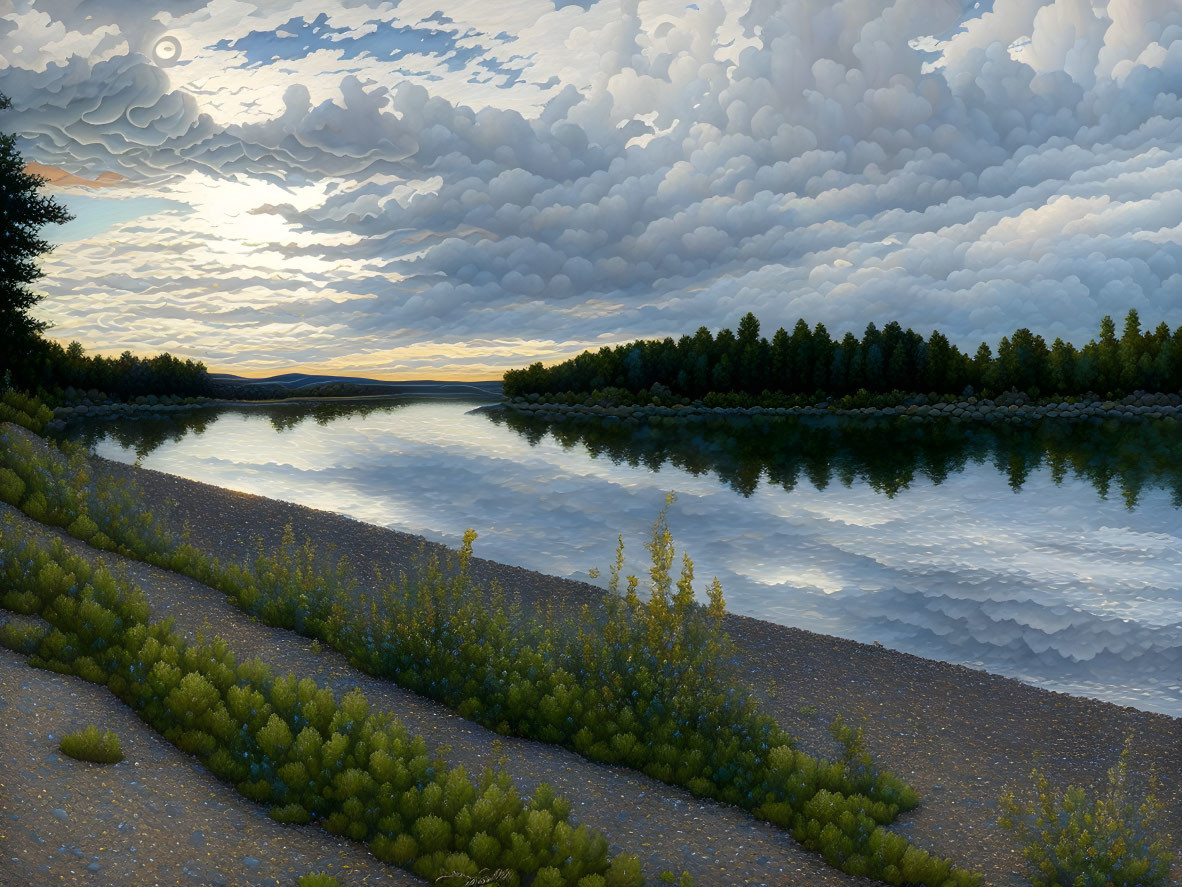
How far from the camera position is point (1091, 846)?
6332 mm

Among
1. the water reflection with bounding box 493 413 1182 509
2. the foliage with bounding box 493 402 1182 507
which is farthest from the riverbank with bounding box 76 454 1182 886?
the foliage with bounding box 493 402 1182 507

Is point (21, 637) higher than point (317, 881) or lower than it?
higher

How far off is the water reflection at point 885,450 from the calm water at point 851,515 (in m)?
0.21

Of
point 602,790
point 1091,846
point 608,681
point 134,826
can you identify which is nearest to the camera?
point 134,826

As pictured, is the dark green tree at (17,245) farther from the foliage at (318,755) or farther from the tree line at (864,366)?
the tree line at (864,366)

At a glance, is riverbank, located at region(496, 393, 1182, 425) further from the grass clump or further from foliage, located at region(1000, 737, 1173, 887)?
the grass clump

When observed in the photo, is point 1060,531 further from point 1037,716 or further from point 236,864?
point 236,864

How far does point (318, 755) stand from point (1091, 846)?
5.75m

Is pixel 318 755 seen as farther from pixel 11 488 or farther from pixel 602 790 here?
pixel 11 488

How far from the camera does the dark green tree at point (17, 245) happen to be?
3234 centimetres

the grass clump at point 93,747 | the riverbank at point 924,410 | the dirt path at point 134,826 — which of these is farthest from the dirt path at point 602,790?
the riverbank at point 924,410

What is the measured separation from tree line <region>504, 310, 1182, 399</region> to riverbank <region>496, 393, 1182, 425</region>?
2778 mm

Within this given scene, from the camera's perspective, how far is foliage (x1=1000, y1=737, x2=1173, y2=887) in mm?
6195

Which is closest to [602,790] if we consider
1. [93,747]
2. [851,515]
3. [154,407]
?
[93,747]
